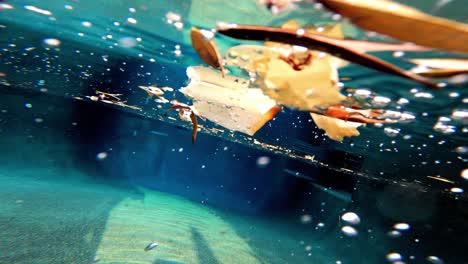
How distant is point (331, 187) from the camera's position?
25203mm

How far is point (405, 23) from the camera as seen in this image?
206cm

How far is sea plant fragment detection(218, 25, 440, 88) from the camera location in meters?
1.88

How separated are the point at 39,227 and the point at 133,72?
712cm

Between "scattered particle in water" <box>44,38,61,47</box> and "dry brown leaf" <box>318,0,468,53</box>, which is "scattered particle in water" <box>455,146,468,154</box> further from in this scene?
"scattered particle in water" <box>44,38,61,47</box>

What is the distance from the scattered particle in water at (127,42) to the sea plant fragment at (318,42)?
7.39m

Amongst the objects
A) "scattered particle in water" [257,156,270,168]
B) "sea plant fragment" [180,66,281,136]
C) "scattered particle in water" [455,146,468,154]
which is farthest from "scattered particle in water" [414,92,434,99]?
"scattered particle in water" [257,156,270,168]

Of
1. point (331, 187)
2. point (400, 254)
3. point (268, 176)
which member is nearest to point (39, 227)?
point (400, 254)

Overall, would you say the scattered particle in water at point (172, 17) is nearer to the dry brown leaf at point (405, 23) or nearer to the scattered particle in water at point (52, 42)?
the dry brown leaf at point (405, 23)

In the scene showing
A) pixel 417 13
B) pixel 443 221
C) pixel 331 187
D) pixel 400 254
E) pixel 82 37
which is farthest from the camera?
pixel 331 187

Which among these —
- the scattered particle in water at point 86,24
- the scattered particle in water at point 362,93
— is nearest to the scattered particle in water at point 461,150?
the scattered particle in water at point 362,93

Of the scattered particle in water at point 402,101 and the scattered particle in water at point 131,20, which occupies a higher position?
the scattered particle in water at point 131,20

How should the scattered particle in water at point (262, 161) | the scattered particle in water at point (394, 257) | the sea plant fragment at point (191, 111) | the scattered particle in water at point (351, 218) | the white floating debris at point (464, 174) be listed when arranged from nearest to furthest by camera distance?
1. the sea plant fragment at point (191, 111)
2. the white floating debris at point (464, 174)
3. the scattered particle in water at point (394, 257)
4. the scattered particle in water at point (351, 218)
5. the scattered particle in water at point (262, 161)

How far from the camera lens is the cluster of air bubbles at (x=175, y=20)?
6.13m

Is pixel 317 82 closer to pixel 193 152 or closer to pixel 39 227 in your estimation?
pixel 39 227
